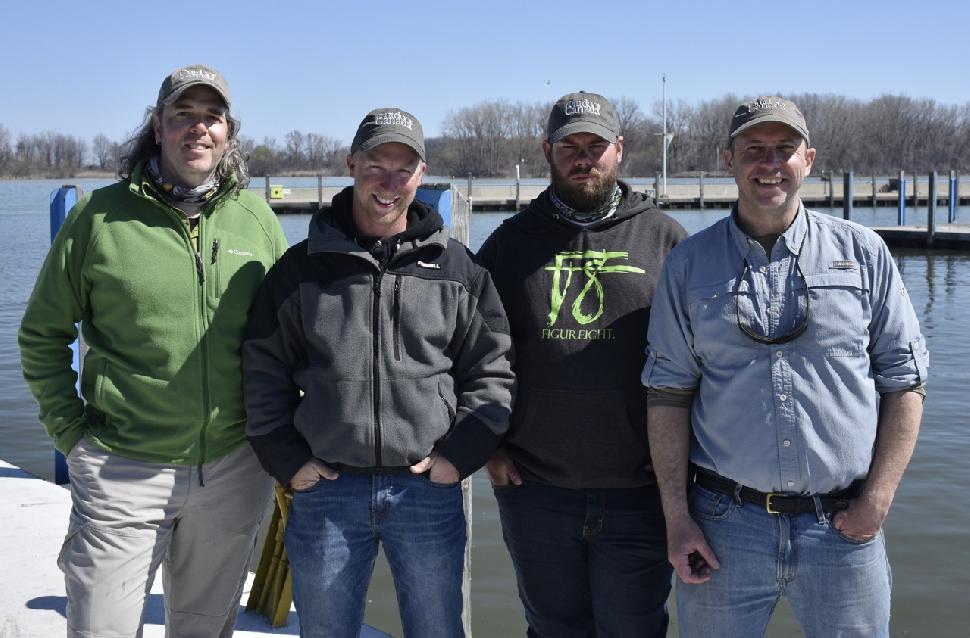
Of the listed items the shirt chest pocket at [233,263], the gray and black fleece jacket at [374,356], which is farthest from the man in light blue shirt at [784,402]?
the shirt chest pocket at [233,263]

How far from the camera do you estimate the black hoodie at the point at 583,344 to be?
10.8 ft

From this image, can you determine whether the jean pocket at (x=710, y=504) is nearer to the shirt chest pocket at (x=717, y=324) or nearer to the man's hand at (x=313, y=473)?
the shirt chest pocket at (x=717, y=324)

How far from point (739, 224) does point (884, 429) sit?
741 millimetres

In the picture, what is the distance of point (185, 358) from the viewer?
3.14 m

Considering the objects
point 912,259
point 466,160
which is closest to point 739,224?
point 912,259

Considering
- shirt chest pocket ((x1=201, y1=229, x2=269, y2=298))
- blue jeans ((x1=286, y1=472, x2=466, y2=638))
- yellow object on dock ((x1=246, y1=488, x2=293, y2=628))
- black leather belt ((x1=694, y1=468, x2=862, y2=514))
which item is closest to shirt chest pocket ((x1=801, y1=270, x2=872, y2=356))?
black leather belt ((x1=694, y1=468, x2=862, y2=514))

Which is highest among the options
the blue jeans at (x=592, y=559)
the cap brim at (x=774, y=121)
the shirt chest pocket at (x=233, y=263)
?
the cap brim at (x=774, y=121)

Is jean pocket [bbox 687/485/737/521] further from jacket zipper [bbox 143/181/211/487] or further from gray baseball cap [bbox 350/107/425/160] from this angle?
jacket zipper [bbox 143/181/211/487]

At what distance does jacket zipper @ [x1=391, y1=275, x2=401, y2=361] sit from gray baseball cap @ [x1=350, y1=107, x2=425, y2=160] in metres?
0.42

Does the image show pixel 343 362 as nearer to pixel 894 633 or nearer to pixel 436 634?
pixel 436 634

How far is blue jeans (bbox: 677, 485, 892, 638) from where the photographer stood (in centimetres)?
281

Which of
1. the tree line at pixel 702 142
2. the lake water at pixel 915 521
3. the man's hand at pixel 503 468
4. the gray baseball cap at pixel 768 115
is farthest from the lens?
the tree line at pixel 702 142

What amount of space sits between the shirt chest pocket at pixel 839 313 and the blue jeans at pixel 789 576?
50 centimetres

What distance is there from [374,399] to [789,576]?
4.39 feet
